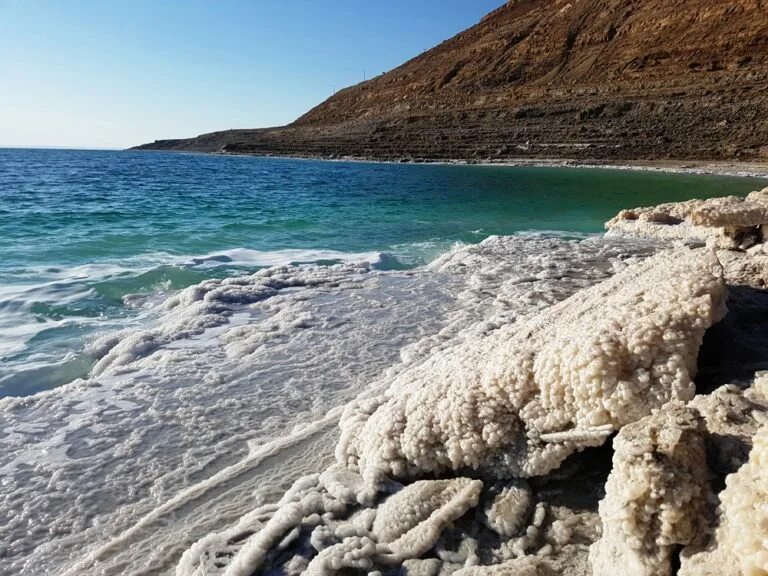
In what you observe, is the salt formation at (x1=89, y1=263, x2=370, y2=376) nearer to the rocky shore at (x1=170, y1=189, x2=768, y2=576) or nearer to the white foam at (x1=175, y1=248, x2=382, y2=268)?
the white foam at (x1=175, y1=248, x2=382, y2=268)

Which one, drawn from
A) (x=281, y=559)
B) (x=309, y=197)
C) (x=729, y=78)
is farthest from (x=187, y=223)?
(x=729, y=78)

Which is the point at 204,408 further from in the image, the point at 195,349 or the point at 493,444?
the point at 493,444

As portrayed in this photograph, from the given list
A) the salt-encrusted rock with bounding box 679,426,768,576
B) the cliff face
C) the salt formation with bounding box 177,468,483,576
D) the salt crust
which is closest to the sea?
the salt formation with bounding box 177,468,483,576

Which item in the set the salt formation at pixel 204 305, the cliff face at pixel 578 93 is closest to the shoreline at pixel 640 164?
the cliff face at pixel 578 93

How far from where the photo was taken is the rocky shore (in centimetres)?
150

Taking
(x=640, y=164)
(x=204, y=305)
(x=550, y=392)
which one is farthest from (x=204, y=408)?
(x=640, y=164)

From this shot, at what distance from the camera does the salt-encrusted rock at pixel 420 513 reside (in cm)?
198

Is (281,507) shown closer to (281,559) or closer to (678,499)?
(281,559)

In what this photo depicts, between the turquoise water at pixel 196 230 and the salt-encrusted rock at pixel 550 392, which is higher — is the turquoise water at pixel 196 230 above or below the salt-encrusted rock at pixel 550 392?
below

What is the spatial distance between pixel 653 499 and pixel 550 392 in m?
0.68

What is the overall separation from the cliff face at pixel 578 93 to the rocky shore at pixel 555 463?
→ 3538 centimetres

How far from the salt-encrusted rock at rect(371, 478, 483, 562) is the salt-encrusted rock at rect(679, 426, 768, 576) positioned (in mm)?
821

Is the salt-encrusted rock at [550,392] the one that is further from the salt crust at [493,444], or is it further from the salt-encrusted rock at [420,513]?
the salt-encrusted rock at [420,513]

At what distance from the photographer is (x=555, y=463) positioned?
2.06 m
